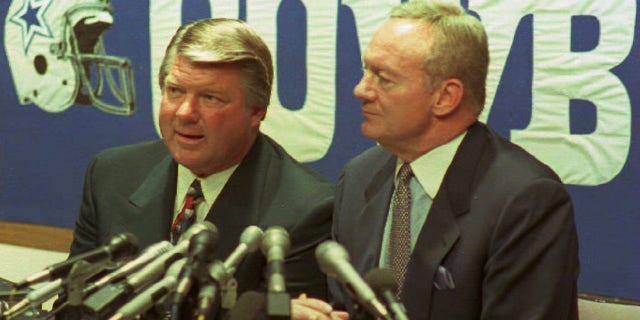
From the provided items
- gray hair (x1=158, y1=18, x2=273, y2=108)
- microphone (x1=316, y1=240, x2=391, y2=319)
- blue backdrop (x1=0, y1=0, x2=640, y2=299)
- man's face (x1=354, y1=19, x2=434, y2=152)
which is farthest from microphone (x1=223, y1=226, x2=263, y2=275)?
blue backdrop (x1=0, y1=0, x2=640, y2=299)

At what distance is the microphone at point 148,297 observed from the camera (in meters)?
1.33

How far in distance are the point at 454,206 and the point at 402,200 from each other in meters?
0.16

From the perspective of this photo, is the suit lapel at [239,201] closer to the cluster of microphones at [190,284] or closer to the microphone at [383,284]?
the cluster of microphones at [190,284]

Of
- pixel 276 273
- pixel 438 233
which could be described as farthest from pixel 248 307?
pixel 438 233

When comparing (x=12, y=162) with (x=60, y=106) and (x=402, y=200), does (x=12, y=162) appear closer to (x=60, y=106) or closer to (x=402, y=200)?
(x=60, y=106)

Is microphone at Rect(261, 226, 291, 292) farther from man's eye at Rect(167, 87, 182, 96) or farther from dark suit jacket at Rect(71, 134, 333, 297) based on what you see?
man's eye at Rect(167, 87, 182, 96)

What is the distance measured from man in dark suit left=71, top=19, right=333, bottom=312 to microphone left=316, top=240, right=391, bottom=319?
0.82 meters

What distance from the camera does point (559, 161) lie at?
2535 millimetres

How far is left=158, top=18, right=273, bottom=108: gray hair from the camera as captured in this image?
2221 mm

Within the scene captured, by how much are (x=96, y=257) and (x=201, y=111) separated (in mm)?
789

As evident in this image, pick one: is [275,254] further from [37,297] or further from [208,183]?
[208,183]

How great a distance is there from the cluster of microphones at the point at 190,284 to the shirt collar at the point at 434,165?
0.67 meters

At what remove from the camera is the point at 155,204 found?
2.35 m

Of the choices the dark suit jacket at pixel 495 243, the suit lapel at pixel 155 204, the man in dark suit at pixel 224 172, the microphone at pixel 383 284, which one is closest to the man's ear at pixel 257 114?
the man in dark suit at pixel 224 172
